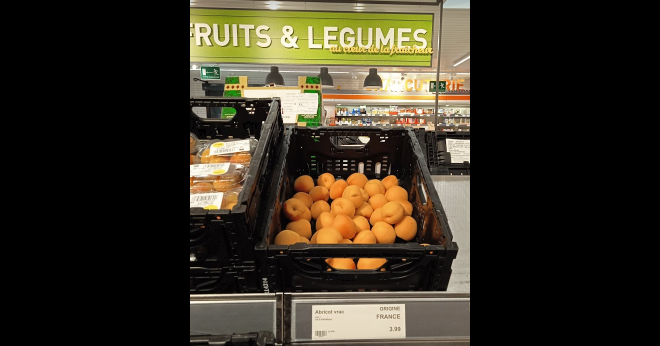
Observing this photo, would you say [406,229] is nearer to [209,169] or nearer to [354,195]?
[354,195]

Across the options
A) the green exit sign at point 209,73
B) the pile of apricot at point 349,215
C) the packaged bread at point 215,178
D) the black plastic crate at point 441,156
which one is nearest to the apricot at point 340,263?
the pile of apricot at point 349,215

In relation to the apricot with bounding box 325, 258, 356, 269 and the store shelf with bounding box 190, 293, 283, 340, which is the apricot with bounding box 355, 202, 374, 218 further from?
the store shelf with bounding box 190, 293, 283, 340

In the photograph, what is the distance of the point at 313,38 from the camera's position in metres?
3.33

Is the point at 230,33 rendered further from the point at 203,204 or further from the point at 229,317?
the point at 229,317

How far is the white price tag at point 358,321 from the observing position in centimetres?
69

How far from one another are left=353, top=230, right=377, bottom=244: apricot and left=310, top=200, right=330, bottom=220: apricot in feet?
0.70

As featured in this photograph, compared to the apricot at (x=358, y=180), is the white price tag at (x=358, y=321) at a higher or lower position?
lower

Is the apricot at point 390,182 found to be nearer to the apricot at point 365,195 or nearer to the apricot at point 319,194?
the apricot at point 365,195

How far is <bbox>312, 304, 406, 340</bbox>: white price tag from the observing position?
69 centimetres

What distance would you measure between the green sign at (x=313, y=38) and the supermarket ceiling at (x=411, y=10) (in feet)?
0.42

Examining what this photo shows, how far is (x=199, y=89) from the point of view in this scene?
386 inches

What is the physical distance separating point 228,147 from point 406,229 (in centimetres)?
70
